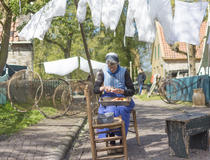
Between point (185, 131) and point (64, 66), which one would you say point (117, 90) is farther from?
point (64, 66)

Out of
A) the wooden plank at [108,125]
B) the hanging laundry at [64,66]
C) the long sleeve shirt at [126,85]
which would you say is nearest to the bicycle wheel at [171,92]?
the hanging laundry at [64,66]

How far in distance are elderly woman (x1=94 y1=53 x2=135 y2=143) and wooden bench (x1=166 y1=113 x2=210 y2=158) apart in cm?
79

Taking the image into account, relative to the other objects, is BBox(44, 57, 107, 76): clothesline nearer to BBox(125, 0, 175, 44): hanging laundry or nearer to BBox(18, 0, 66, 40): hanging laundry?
BBox(18, 0, 66, 40): hanging laundry

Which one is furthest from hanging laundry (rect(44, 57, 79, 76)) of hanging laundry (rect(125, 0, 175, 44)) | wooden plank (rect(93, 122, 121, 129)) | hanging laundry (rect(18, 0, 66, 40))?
wooden plank (rect(93, 122, 121, 129))

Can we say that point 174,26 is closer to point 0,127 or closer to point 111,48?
point 0,127

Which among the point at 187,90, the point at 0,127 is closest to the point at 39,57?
the point at 187,90

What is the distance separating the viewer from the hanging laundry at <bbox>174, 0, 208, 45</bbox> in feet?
18.0

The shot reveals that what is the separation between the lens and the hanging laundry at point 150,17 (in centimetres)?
554

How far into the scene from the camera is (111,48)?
4119cm

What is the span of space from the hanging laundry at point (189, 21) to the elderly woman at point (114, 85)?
1.25m

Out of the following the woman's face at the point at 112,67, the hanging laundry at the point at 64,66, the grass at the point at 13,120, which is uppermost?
the hanging laundry at the point at 64,66

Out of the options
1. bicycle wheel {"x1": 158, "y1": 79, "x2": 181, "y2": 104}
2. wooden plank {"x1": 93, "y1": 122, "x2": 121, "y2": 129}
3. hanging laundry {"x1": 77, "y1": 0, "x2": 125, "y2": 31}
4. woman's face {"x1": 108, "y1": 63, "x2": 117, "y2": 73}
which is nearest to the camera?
wooden plank {"x1": 93, "y1": 122, "x2": 121, "y2": 129}

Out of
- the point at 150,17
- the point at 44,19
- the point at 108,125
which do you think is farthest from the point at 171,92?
A: the point at 108,125

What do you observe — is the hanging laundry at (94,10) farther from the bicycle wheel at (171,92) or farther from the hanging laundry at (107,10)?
the bicycle wheel at (171,92)
